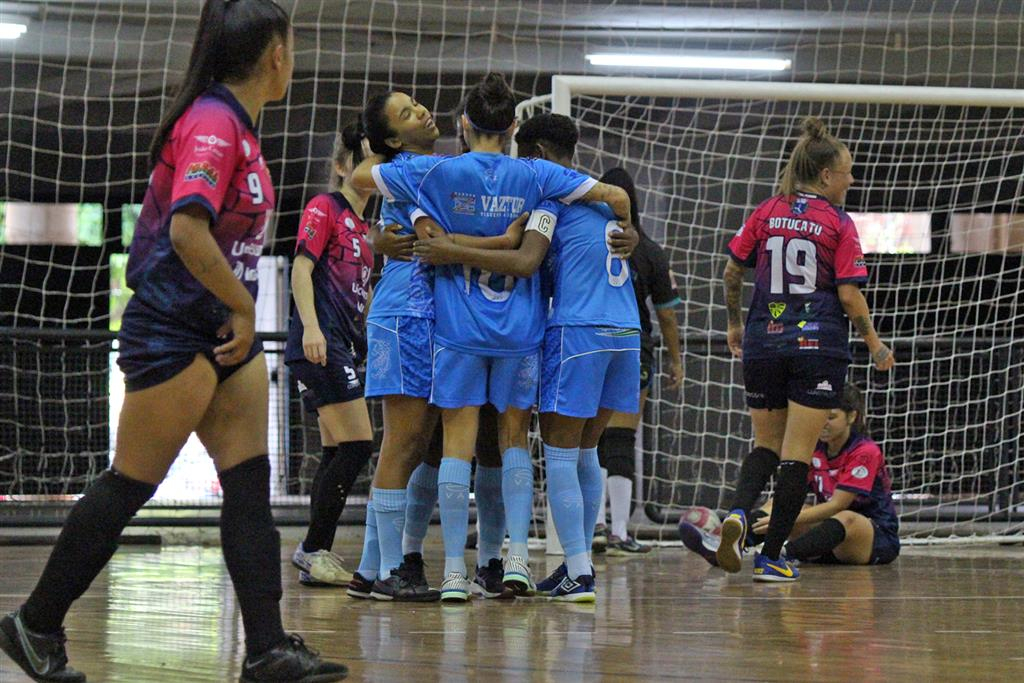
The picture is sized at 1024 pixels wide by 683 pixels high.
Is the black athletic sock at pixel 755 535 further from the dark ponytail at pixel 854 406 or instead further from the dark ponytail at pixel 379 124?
the dark ponytail at pixel 379 124

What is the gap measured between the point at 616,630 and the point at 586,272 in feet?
4.08

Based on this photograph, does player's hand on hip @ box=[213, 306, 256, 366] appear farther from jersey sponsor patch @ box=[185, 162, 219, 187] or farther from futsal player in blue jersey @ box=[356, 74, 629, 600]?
futsal player in blue jersey @ box=[356, 74, 629, 600]

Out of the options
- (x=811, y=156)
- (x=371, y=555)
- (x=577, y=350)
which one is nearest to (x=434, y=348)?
(x=577, y=350)

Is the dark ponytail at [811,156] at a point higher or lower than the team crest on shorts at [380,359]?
higher

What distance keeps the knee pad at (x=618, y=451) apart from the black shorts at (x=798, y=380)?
1.48 m

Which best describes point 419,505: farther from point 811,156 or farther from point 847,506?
point 847,506

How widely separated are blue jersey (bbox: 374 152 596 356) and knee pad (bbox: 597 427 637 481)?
97.0 inches

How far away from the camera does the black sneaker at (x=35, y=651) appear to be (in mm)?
2682

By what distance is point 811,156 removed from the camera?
5.18 m

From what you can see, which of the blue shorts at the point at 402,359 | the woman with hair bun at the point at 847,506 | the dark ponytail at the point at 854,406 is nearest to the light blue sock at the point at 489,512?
the blue shorts at the point at 402,359

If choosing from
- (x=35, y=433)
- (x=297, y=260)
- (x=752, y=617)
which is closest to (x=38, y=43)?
(x=35, y=433)

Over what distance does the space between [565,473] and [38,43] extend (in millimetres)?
7679

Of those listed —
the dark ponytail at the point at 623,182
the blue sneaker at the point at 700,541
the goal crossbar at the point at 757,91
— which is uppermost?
the goal crossbar at the point at 757,91

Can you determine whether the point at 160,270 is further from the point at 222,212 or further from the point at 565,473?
the point at 565,473
